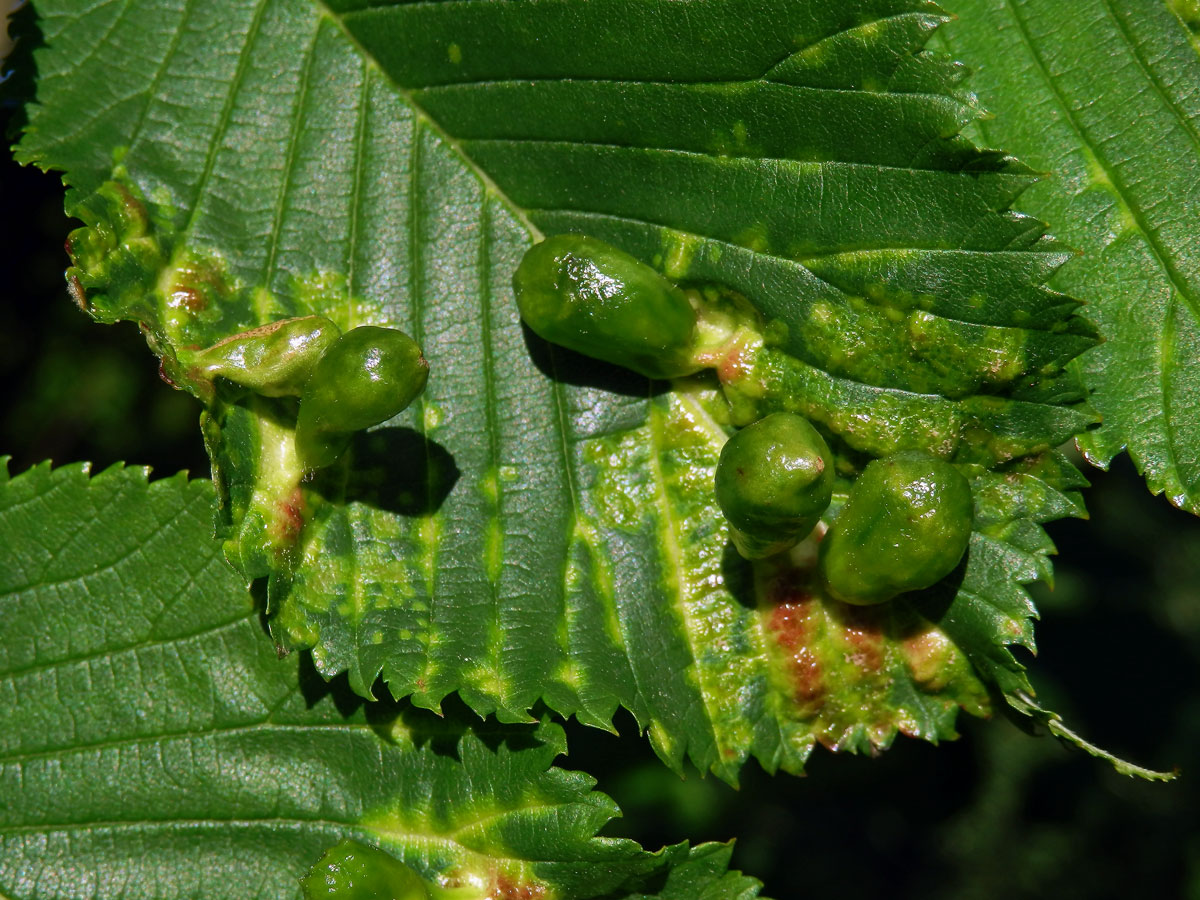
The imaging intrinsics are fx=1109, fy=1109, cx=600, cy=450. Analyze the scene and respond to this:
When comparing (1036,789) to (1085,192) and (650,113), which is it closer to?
(1085,192)

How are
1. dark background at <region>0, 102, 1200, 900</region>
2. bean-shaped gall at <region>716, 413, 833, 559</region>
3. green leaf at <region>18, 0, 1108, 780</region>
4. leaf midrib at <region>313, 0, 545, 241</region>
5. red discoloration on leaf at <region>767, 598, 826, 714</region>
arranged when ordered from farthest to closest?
dark background at <region>0, 102, 1200, 900</region> → leaf midrib at <region>313, 0, 545, 241</region> → red discoloration on leaf at <region>767, 598, 826, 714</region> → green leaf at <region>18, 0, 1108, 780</region> → bean-shaped gall at <region>716, 413, 833, 559</region>

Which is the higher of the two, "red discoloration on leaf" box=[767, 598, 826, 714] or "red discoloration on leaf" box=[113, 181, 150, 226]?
"red discoloration on leaf" box=[113, 181, 150, 226]

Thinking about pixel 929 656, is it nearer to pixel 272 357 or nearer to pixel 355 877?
pixel 355 877

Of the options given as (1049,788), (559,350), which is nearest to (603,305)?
(559,350)

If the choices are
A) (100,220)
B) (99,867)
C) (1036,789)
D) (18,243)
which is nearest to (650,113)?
(100,220)

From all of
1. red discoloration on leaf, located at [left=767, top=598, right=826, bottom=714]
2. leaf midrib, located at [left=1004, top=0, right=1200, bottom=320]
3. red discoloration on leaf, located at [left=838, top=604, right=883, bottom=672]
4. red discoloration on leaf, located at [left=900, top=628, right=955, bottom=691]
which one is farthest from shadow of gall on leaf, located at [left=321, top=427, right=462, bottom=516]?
leaf midrib, located at [left=1004, top=0, right=1200, bottom=320]

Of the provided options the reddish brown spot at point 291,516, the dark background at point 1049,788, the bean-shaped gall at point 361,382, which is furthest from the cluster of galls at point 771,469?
the dark background at point 1049,788

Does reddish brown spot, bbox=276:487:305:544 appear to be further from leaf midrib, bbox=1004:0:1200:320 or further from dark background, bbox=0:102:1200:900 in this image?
dark background, bbox=0:102:1200:900
